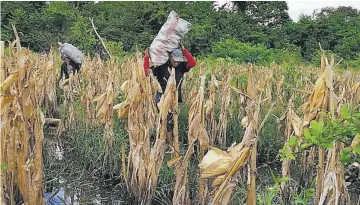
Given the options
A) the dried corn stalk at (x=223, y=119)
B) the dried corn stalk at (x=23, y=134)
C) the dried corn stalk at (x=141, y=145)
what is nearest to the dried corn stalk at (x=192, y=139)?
the dried corn stalk at (x=141, y=145)

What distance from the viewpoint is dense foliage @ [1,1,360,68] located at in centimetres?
1916

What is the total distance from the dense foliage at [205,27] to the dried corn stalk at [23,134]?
49.2ft

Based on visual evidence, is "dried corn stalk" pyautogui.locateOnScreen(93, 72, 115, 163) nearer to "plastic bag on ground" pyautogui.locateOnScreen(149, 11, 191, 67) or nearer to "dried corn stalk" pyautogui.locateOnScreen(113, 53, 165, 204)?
"dried corn stalk" pyautogui.locateOnScreen(113, 53, 165, 204)

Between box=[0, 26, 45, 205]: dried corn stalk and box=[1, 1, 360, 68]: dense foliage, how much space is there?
49.2 feet

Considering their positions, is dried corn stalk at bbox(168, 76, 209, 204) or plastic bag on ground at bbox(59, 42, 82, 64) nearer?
dried corn stalk at bbox(168, 76, 209, 204)

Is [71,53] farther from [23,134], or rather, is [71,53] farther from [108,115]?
[23,134]

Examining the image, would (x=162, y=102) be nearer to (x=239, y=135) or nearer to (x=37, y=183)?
(x=37, y=183)

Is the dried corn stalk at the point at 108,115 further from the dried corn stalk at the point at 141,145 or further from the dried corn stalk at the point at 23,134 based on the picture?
the dried corn stalk at the point at 23,134

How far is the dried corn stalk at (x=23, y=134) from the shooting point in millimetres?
2352

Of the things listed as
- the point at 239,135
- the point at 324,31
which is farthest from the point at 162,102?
the point at 324,31

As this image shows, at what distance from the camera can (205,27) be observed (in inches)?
855

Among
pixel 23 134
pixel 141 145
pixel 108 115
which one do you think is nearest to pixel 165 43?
pixel 108 115

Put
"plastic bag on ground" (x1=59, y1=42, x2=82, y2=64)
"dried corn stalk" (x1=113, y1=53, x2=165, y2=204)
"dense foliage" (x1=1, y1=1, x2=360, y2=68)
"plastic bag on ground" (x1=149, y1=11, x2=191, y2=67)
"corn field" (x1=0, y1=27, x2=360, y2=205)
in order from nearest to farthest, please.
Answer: "corn field" (x1=0, y1=27, x2=360, y2=205), "dried corn stalk" (x1=113, y1=53, x2=165, y2=204), "plastic bag on ground" (x1=149, y1=11, x2=191, y2=67), "plastic bag on ground" (x1=59, y1=42, x2=82, y2=64), "dense foliage" (x1=1, y1=1, x2=360, y2=68)

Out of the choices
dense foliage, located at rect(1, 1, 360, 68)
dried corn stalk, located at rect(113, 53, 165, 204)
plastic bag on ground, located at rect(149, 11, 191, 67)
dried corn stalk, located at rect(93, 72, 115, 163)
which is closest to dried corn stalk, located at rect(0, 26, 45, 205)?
dried corn stalk, located at rect(113, 53, 165, 204)
